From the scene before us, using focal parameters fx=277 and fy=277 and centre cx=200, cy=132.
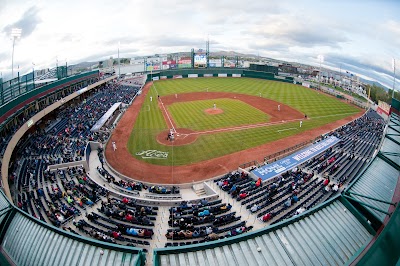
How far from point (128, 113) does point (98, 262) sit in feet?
155

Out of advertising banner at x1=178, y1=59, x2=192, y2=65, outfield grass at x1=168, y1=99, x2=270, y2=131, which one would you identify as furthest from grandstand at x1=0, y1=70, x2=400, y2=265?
advertising banner at x1=178, y1=59, x2=192, y2=65

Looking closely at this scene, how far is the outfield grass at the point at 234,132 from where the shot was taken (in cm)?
3624

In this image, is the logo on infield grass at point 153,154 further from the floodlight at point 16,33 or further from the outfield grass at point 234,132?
the floodlight at point 16,33

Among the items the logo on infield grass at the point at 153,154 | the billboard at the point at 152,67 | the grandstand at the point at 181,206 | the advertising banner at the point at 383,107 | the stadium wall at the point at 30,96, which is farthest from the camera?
the billboard at the point at 152,67

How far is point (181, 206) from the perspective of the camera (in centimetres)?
2314

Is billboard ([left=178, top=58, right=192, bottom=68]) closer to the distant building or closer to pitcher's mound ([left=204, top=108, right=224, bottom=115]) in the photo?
the distant building

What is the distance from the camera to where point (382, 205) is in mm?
12055

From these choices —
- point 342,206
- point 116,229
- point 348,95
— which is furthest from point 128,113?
point 348,95

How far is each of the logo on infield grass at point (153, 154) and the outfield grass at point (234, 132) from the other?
0.77 metres

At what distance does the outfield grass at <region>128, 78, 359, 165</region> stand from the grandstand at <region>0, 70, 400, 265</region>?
552cm

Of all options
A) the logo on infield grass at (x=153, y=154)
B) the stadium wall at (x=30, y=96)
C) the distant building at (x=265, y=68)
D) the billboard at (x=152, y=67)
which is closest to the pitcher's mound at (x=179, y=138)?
the logo on infield grass at (x=153, y=154)

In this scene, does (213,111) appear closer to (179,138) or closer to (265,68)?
(179,138)

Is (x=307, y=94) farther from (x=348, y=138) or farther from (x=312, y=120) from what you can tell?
(x=348, y=138)

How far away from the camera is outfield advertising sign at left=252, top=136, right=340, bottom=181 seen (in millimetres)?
28188
